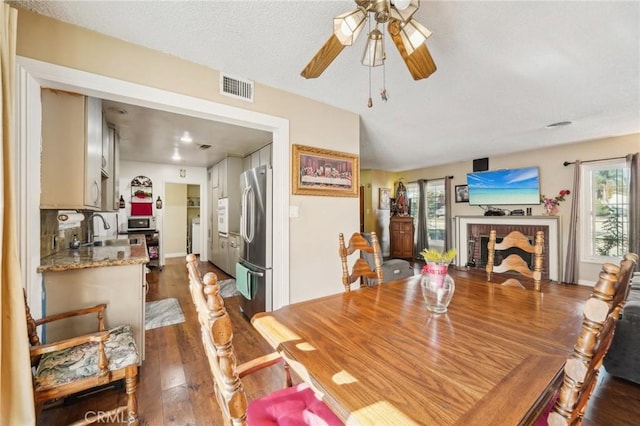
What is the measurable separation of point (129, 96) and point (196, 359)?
208cm

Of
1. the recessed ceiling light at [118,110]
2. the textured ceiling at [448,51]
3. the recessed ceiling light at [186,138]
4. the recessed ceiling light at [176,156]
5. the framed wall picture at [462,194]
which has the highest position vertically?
the textured ceiling at [448,51]

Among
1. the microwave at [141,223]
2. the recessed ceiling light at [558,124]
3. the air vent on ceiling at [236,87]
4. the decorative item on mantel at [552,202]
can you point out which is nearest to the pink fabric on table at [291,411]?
the air vent on ceiling at [236,87]

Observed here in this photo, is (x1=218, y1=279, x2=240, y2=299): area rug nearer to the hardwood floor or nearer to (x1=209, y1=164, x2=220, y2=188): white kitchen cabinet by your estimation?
the hardwood floor

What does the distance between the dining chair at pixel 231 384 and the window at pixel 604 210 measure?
5595 millimetres

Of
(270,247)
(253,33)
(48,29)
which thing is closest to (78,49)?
(48,29)

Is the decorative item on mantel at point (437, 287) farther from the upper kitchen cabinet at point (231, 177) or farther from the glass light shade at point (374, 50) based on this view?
the upper kitchen cabinet at point (231, 177)

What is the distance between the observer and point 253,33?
1686mm

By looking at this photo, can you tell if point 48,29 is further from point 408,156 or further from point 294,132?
point 408,156

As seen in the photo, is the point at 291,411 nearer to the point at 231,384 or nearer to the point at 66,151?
the point at 231,384

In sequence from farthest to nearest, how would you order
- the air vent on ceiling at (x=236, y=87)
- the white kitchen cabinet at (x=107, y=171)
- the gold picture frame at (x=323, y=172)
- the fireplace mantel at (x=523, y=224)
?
the fireplace mantel at (x=523, y=224), the white kitchen cabinet at (x=107, y=171), the gold picture frame at (x=323, y=172), the air vent on ceiling at (x=236, y=87)

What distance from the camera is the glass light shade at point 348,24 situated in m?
1.20

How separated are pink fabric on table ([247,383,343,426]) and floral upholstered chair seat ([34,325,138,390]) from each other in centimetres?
88

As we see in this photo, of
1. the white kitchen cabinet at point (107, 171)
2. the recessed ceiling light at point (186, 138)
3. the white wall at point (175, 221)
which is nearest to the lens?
the white kitchen cabinet at point (107, 171)

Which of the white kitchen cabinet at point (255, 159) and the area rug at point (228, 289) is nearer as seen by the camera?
the area rug at point (228, 289)
